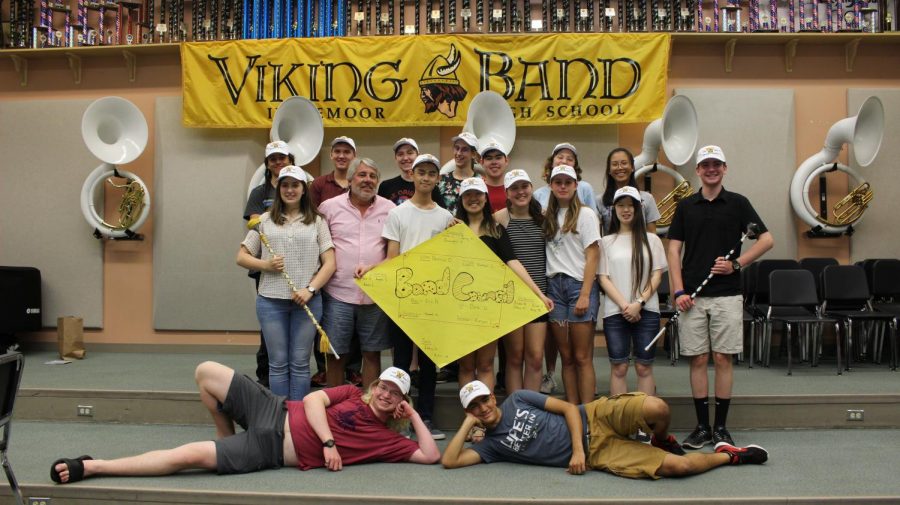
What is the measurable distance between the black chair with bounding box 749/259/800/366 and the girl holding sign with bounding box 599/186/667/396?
2415 mm

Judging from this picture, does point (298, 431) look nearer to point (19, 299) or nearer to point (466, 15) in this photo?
point (19, 299)

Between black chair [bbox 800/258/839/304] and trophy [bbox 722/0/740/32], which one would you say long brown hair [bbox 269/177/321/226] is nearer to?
black chair [bbox 800/258/839/304]

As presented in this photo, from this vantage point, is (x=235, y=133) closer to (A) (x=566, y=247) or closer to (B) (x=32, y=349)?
(B) (x=32, y=349)

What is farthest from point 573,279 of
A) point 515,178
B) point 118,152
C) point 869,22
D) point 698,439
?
point 869,22

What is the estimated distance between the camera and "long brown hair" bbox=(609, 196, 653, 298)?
4375 millimetres

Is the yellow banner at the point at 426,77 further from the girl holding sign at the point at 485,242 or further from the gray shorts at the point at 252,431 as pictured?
the gray shorts at the point at 252,431

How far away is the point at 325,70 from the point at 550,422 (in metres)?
4.79

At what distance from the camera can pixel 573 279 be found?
14.5ft

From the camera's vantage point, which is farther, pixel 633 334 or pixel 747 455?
pixel 633 334

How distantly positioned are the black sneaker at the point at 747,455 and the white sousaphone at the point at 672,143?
3058mm

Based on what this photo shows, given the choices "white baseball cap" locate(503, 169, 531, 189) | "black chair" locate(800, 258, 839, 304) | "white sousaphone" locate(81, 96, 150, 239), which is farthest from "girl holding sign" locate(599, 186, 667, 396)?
"white sousaphone" locate(81, 96, 150, 239)

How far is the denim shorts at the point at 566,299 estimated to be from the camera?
4.40 meters

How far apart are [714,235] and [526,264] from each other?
3.62 ft

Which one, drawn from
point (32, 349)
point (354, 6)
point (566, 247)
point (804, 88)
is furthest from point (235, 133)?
point (804, 88)
